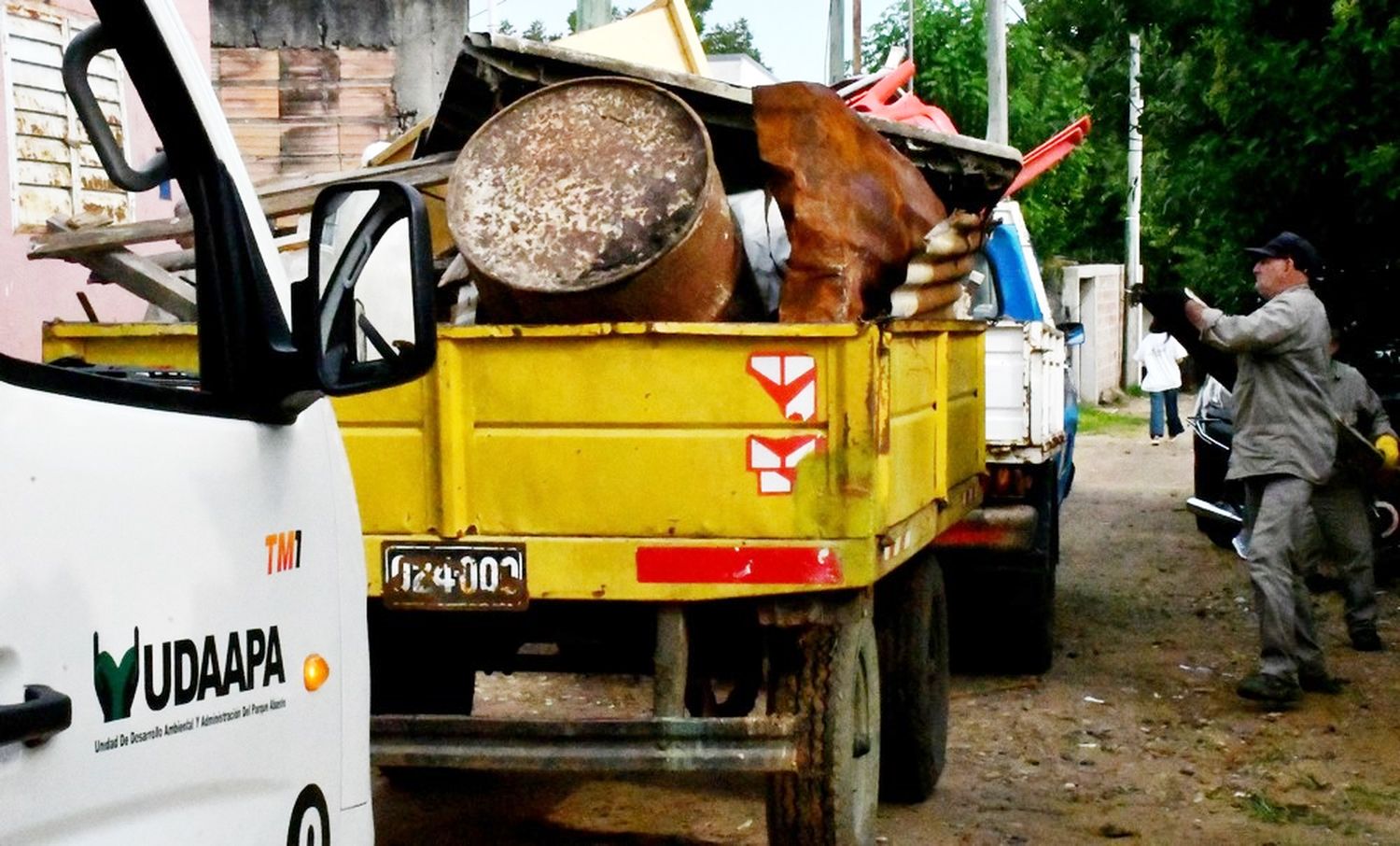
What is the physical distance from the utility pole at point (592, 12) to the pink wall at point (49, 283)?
9298 millimetres

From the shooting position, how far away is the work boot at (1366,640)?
30.5 feet

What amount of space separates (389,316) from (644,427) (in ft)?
3.33

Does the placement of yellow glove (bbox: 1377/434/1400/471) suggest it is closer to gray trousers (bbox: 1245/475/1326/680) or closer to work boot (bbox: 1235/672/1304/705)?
gray trousers (bbox: 1245/475/1326/680)

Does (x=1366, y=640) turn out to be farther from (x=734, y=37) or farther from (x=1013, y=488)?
(x=734, y=37)

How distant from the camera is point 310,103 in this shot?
706 inches

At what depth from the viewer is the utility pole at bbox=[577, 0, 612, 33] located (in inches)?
582

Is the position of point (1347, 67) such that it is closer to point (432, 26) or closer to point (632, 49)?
point (632, 49)

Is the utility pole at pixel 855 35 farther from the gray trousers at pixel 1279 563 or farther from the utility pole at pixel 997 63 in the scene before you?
the gray trousers at pixel 1279 563

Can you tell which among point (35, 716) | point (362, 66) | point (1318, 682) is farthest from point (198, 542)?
point (362, 66)

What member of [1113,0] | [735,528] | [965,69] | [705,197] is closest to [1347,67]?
[1113,0]

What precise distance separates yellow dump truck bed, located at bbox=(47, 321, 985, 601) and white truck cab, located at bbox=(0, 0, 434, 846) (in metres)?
1.71

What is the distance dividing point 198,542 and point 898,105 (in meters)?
6.27

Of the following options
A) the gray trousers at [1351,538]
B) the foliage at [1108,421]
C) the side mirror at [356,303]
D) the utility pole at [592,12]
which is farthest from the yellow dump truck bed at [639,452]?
the foliage at [1108,421]

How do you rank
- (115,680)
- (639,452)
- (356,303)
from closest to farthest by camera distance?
(115,680) < (356,303) < (639,452)
